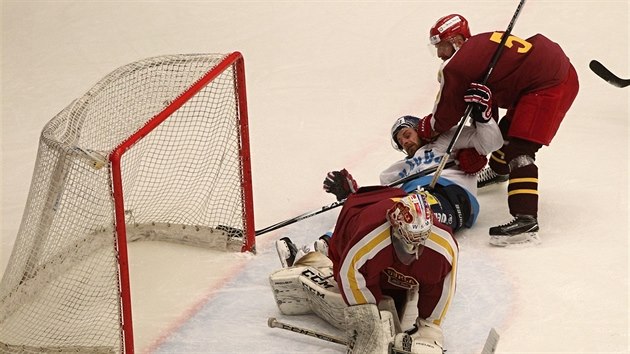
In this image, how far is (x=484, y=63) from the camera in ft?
16.3

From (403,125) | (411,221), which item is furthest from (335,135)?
(411,221)

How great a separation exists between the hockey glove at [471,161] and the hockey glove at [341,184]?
1.46 ft

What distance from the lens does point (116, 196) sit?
404 centimetres

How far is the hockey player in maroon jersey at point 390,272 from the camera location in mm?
4180

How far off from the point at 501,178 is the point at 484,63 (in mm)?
744

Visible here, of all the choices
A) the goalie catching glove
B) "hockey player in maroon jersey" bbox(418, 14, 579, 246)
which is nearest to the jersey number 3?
"hockey player in maroon jersey" bbox(418, 14, 579, 246)

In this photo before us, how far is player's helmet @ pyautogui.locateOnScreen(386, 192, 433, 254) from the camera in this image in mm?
4102

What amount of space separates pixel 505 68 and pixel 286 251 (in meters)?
1.04

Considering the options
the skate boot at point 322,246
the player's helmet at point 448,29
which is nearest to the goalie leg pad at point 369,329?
the skate boot at point 322,246

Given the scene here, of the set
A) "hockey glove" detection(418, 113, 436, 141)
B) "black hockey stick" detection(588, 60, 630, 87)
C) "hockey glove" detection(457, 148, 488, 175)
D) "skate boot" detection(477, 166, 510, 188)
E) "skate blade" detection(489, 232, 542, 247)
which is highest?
"black hockey stick" detection(588, 60, 630, 87)

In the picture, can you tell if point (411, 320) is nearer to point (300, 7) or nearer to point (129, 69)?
point (129, 69)

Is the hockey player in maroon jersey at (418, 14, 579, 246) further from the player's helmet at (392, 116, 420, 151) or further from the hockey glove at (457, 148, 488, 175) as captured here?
the player's helmet at (392, 116, 420, 151)

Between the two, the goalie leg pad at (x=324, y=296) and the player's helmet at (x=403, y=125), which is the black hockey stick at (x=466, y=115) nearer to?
the player's helmet at (x=403, y=125)

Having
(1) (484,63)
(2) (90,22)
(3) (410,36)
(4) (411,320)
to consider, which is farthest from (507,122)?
(2) (90,22)
